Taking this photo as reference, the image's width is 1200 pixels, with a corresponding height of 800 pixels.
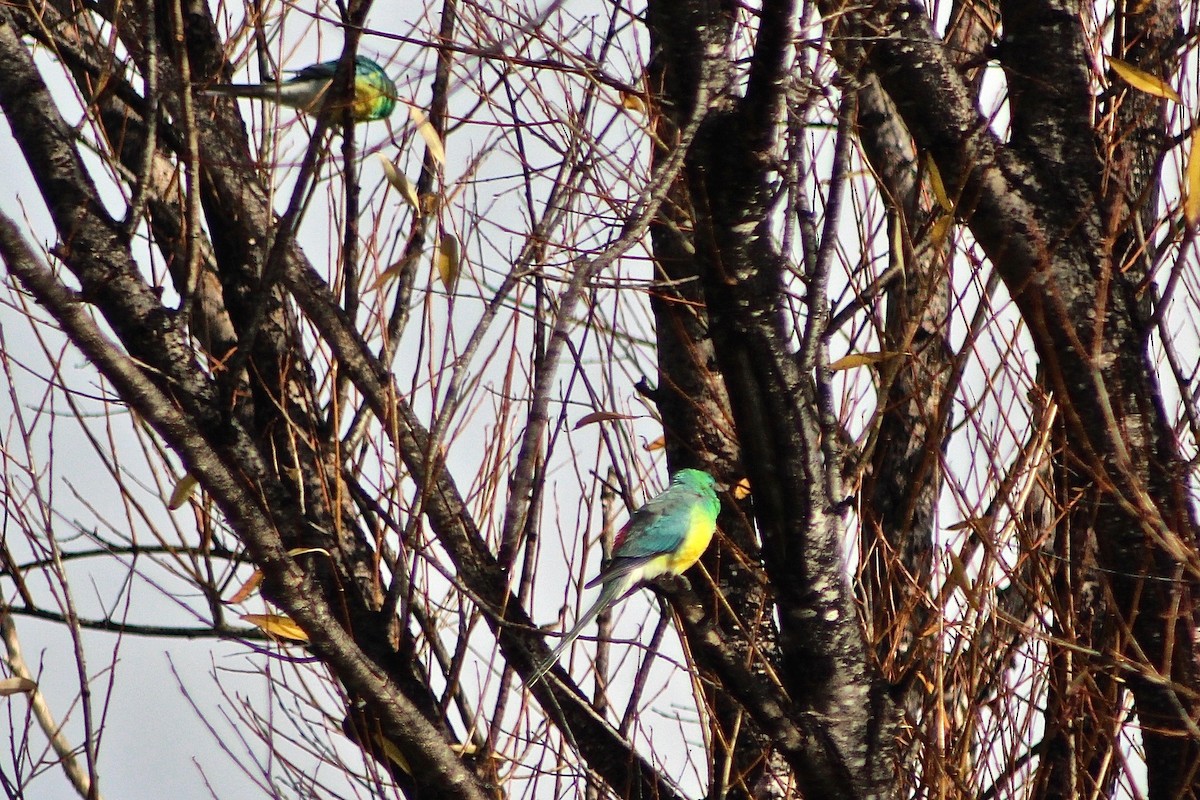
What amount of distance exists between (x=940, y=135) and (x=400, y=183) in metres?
1.42

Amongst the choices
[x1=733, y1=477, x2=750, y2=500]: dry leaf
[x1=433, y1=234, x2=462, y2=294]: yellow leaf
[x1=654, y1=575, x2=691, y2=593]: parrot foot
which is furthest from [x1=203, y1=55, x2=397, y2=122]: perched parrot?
[x1=733, y1=477, x2=750, y2=500]: dry leaf

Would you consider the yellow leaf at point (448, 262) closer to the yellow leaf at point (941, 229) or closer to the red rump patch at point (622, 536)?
the red rump patch at point (622, 536)

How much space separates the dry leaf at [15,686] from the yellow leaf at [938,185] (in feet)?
8.98

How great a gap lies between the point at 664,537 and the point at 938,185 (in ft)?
4.11

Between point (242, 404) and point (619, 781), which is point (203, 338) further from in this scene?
point (619, 781)

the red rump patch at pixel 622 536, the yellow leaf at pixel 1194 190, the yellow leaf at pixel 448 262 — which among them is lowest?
the red rump patch at pixel 622 536

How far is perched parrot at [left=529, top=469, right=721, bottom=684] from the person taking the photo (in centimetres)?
324

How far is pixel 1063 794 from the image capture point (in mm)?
3080

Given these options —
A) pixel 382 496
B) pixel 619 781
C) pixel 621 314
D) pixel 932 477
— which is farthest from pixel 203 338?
pixel 932 477

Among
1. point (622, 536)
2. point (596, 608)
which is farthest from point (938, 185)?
point (596, 608)

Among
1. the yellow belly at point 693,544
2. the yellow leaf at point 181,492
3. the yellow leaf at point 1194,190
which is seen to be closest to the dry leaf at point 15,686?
the yellow leaf at point 181,492

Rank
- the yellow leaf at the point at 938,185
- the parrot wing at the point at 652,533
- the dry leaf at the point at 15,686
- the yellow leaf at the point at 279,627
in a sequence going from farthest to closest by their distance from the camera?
the parrot wing at the point at 652,533, the yellow leaf at the point at 279,627, the dry leaf at the point at 15,686, the yellow leaf at the point at 938,185

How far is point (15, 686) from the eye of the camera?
2934 mm

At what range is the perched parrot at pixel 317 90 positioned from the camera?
312cm
